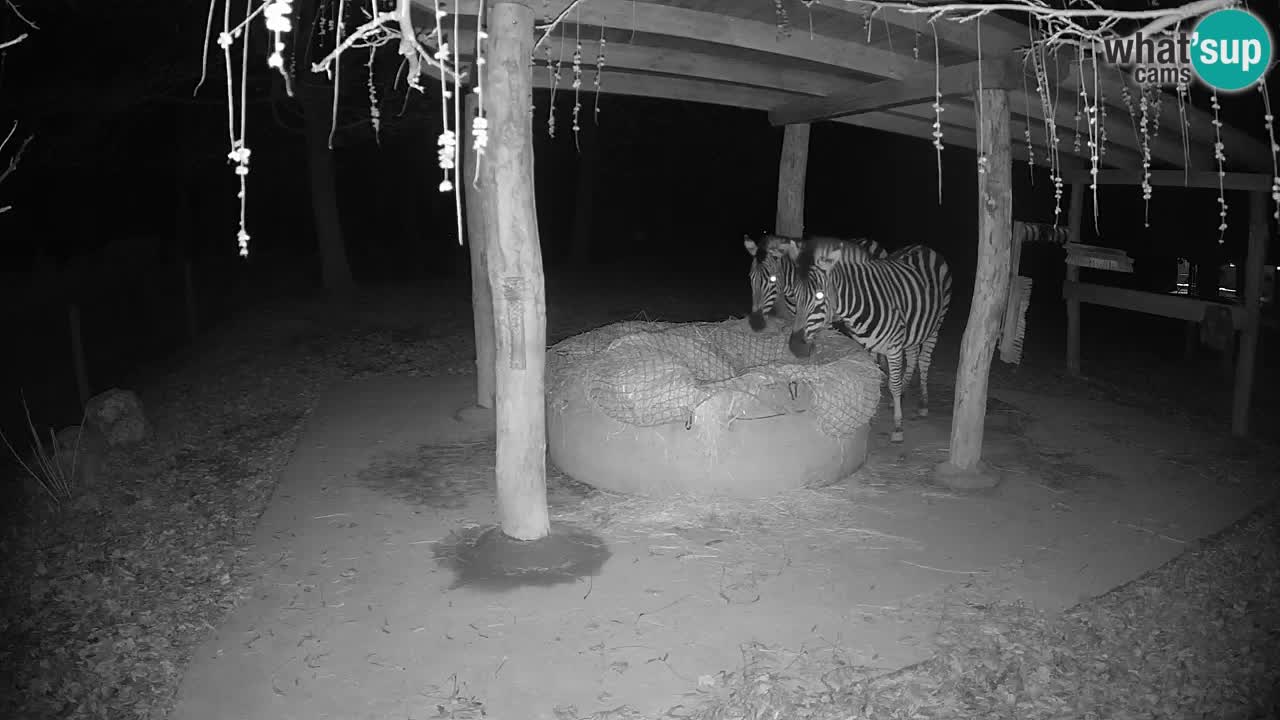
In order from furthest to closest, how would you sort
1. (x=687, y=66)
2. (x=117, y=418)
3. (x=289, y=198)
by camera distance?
1. (x=289, y=198)
2. (x=117, y=418)
3. (x=687, y=66)

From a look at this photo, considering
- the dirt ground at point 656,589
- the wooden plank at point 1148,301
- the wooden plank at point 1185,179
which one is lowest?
the dirt ground at point 656,589

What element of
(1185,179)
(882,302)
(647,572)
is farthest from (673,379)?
(1185,179)

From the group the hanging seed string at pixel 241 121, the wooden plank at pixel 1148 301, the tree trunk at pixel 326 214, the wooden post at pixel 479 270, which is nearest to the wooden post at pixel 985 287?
the wooden plank at pixel 1148 301

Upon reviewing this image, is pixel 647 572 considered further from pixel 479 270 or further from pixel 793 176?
pixel 793 176

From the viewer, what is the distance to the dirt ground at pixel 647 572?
3.63 m

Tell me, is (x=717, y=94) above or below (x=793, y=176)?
above

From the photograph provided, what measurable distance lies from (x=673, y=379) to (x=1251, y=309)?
17.2ft

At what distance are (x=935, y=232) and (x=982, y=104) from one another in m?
21.7

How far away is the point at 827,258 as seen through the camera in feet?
22.9

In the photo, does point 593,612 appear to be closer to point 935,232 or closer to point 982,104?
point 982,104

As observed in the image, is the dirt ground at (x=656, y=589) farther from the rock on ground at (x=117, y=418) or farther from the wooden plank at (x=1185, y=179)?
the wooden plank at (x=1185, y=179)

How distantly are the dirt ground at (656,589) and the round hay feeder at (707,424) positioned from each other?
214mm

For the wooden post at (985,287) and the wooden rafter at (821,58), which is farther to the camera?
the wooden post at (985,287)

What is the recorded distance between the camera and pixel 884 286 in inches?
294
